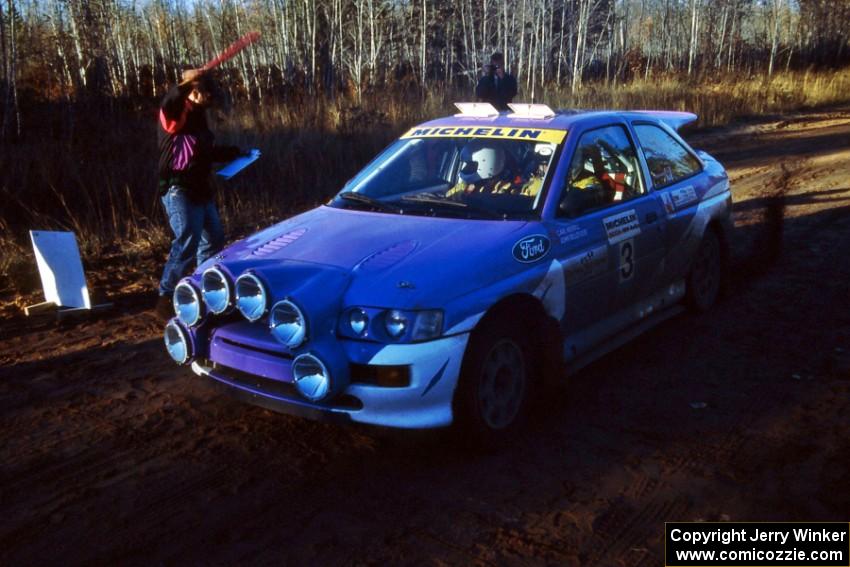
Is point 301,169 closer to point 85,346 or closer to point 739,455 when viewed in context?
point 85,346

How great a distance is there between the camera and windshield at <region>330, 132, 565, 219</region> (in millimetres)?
4879

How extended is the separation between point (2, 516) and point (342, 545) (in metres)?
1.53

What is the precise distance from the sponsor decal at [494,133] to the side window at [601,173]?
0.18 m

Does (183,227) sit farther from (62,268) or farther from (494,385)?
(494,385)

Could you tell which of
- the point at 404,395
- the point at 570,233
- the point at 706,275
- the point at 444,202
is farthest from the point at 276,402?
the point at 706,275

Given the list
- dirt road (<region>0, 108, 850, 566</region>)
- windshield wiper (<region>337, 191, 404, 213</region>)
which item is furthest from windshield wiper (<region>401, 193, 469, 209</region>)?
dirt road (<region>0, 108, 850, 566</region>)

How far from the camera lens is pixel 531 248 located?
14.6 ft

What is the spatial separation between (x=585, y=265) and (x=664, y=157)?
1.74 metres

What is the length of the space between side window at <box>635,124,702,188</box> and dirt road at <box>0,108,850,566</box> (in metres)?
1.14

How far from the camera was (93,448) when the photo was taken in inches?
169

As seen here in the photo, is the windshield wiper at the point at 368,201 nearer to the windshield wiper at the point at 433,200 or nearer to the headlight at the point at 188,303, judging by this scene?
the windshield wiper at the point at 433,200

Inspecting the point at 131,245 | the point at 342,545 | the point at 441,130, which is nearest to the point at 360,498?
the point at 342,545

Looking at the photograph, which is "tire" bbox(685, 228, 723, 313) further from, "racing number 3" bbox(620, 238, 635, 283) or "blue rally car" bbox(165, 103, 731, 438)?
"racing number 3" bbox(620, 238, 635, 283)

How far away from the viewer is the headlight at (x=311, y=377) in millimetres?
3770
